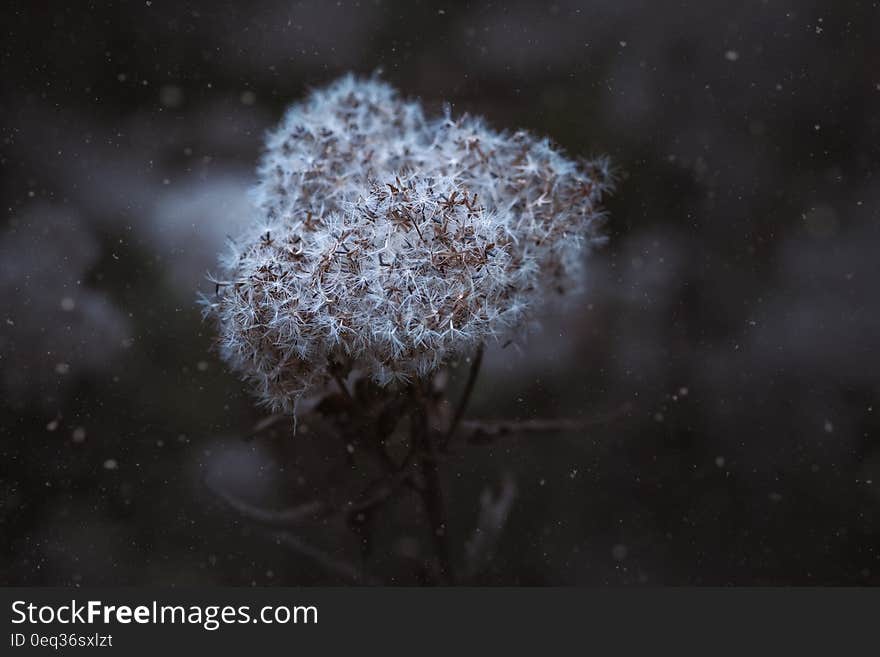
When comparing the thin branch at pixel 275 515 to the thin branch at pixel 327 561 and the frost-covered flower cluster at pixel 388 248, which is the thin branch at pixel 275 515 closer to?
the thin branch at pixel 327 561

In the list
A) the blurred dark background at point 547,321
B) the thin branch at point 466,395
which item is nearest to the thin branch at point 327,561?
the blurred dark background at point 547,321

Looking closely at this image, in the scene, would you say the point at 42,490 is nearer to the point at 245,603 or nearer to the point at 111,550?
the point at 111,550

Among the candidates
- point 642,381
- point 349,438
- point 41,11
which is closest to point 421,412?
point 349,438

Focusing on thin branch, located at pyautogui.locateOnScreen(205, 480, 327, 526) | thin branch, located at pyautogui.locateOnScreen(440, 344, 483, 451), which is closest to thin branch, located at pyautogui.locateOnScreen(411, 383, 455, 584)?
thin branch, located at pyautogui.locateOnScreen(440, 344, 483, 451)

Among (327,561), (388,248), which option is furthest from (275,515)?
(388,248)

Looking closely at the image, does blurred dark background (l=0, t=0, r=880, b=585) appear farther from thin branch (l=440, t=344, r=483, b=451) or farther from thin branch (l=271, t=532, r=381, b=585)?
thin branch (l=440, t=344, r=483, b=451)
